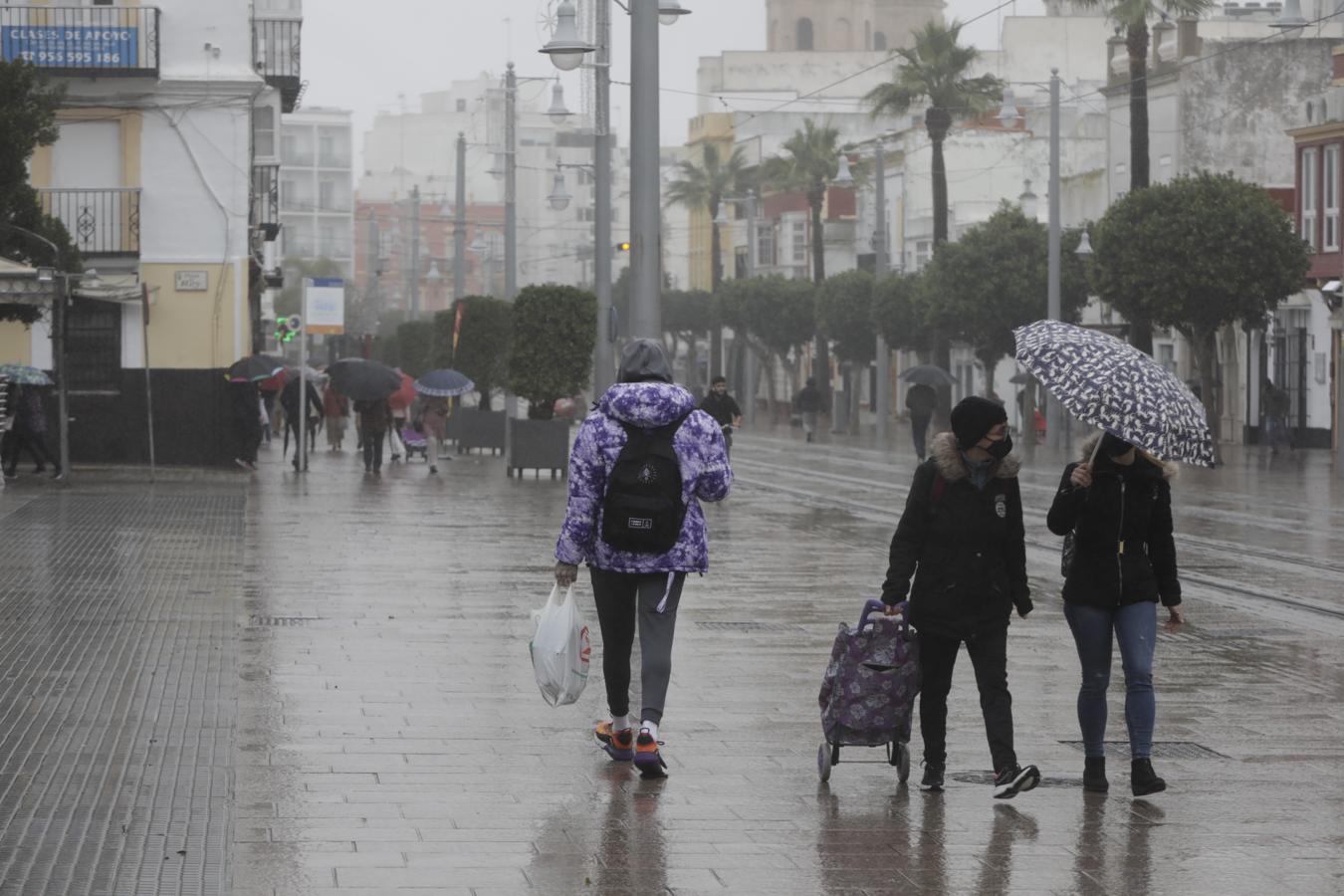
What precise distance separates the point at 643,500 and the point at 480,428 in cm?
3360

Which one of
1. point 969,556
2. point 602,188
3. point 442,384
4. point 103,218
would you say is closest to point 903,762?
point 969,556

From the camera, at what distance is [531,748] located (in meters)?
9.14

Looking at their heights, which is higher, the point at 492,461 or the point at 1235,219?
the point at 1235,219

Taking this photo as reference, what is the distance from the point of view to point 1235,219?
43125 mm

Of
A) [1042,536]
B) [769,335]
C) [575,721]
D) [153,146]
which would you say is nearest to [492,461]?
[153,146]

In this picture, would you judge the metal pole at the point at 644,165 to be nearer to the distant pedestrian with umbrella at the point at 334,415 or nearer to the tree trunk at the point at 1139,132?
the distant pedestrian with umbrella at the point at 334,415

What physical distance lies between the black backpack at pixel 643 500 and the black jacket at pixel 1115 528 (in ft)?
4.79

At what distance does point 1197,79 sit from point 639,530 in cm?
5099

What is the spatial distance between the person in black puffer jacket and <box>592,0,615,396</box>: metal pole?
21.1m

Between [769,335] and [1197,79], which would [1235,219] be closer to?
[1197,79]

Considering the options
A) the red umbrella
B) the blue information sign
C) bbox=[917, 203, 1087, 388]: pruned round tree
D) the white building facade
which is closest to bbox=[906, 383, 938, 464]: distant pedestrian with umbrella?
the red umbrella

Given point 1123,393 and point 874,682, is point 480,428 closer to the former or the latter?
point 874,682

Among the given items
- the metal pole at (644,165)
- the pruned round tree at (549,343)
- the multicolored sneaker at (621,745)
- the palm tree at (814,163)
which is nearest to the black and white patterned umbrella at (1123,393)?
the multicolored sneaker at (621,745)

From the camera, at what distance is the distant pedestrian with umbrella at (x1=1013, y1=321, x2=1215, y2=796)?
318 inches
